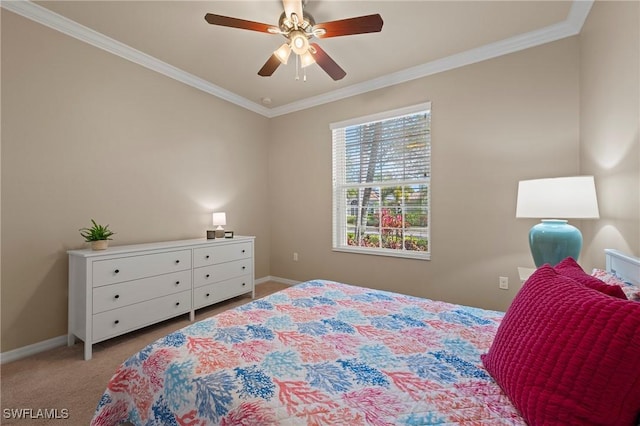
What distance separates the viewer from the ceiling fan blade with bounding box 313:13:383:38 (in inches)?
68.8

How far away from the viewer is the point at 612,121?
68.4 inches

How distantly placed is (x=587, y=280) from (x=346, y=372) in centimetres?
90

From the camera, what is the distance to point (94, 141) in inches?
101

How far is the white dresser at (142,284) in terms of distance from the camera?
216 centimetres

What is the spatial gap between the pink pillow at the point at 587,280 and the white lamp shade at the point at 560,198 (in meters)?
0.75

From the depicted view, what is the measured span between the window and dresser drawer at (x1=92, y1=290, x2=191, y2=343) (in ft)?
6.45

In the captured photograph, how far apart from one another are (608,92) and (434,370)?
7.05ft

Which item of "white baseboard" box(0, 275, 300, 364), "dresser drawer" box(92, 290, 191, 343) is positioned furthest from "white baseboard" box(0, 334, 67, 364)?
"dresser drawer" box(92, 290, 191, 343)

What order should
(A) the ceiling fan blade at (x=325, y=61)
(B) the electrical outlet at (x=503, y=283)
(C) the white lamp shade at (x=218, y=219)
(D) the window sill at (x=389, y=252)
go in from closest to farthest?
1. (A) the ceiling fan blade at (x=325, y=61)
2. (B) the electrical outlet at (x=503, y=283)
3. (D) the window sill at (x=389, y=252)
4. (C) the white lamp shade at (x=218, y=219)

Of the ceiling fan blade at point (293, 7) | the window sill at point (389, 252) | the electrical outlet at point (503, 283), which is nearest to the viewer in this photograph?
the ceiling fan blade at point (293, 7)

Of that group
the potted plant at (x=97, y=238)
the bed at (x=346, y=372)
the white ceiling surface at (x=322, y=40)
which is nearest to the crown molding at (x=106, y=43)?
the white ceiling surface at (x=322, y=40)

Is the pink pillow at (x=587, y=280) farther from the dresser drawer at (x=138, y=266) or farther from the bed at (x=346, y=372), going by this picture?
the dresser drawer at (x=138, y=266)

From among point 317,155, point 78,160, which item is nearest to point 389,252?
point 317,155

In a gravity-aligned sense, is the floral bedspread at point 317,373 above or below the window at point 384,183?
below
